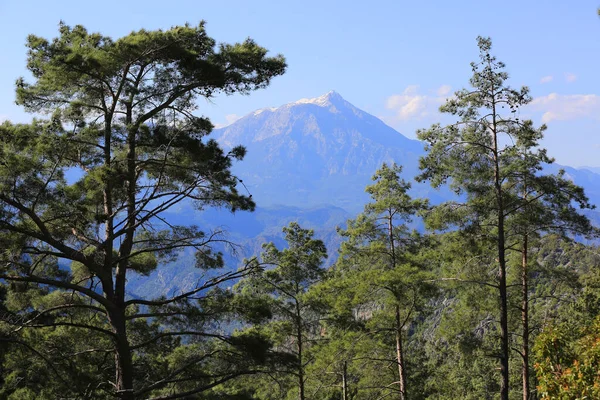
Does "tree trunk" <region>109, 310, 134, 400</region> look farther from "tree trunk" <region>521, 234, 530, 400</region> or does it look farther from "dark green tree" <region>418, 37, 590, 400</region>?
"tree trunk" <region>521, 234, 530, 400</region>

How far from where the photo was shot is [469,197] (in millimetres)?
10891

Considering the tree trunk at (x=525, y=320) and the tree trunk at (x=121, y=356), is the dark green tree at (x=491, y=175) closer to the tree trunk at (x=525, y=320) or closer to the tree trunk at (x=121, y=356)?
the tree trunk at (x=525, y=320)

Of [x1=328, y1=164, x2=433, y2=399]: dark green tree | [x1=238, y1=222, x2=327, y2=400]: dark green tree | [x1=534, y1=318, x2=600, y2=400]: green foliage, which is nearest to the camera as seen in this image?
[x1=534, y1=318, x2=600, y2=400]: green foliage

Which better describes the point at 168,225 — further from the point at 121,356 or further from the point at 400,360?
the point at 400,360

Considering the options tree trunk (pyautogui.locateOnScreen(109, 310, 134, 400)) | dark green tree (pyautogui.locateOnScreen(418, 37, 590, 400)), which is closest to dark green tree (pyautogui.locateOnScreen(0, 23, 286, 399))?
tree trunk (pyautogui.locateOnScreen(109, 310, 134, 400))

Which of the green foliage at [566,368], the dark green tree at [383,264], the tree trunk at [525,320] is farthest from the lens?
the dark green tree at [383,264]

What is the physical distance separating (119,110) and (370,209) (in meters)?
8.95

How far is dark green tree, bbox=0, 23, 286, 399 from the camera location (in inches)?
286

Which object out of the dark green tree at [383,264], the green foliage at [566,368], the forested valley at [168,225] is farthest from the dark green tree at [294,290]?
the green foliage at [566,368]

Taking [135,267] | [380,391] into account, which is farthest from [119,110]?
[380,391]

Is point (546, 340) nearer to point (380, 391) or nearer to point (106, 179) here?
point (106, 179)

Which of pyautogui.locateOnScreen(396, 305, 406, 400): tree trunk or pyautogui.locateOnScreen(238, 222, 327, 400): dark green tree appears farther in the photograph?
pyautogui.locateOnScreen(238, 222, 327, 400): dark green tree

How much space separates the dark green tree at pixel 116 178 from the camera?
725 centimetres

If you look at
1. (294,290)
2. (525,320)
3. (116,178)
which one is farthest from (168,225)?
(525,320)
